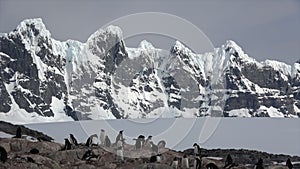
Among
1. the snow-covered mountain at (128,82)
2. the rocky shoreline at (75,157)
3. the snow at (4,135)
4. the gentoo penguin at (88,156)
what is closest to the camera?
the rocky shoreline at (75,157)

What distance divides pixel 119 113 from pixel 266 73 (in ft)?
148

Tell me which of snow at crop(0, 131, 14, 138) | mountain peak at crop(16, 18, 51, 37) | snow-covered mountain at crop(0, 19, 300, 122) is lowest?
snow at crop(0, 131, 14, 138)

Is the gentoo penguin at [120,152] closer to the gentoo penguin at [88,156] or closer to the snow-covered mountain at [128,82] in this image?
the gentoo penguin at [88,156]

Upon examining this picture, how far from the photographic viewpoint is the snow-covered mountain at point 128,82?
146 meters

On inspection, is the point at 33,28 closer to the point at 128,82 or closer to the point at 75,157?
the point at 128,82

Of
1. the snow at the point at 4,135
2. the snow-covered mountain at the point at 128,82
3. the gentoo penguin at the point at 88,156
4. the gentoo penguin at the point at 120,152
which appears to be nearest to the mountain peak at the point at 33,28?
the snow-covered mountain at the point at 128,82

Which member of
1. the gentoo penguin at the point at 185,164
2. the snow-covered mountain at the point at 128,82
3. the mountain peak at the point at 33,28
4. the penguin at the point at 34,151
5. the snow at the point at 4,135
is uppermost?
the mountain peak at the point at 33,28

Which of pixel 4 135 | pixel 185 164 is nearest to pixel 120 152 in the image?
pixel 185 164

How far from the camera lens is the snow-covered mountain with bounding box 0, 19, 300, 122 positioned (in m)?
146

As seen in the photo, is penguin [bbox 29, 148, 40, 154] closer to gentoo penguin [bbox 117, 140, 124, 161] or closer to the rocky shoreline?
the rocky shoreline

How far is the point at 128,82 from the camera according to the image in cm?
17150

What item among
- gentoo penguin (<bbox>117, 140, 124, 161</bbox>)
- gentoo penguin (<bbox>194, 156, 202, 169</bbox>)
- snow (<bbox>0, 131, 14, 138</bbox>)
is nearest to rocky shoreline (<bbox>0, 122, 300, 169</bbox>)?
gentoo penguin (<bbox>117, 140, 124, 161</bbox>)

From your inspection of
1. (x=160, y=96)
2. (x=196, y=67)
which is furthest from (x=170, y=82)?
(x=196, y=67)

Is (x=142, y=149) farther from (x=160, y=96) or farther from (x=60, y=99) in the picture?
(x=160, y=96)
